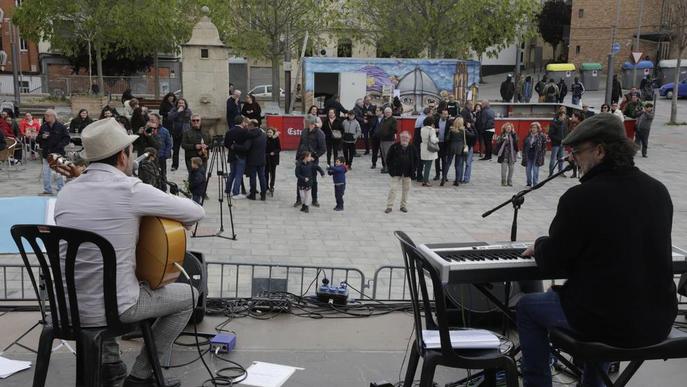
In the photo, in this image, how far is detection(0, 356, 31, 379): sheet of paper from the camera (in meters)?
4.52

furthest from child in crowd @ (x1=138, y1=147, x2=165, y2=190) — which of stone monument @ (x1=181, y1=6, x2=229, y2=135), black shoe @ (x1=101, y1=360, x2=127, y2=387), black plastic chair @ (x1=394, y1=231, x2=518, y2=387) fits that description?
stone monument @ (x1=181, y1=6, x2=229, y2=135)

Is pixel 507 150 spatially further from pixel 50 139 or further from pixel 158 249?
pixel 158 249

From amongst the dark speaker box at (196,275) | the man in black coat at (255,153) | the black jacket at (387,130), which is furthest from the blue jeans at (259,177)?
the dark speaker box at (196,275)

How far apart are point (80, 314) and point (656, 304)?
2.86m

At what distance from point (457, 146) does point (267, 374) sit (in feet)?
37.9

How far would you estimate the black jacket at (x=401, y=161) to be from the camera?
518 inches

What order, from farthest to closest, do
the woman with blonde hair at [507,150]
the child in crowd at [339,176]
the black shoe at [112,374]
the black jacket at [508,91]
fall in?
the black jacket at [508,91] < the woman with blonde hair at [507,150] < the child in crowd at [339,176] < the black shoe at [112,374]

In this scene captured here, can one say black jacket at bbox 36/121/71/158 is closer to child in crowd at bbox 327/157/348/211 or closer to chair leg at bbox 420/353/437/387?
child in crowd at bbox 327/157/348/211

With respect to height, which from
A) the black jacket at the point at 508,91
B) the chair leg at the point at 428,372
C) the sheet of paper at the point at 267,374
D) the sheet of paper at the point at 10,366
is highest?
the black jacket at the point at 508,91

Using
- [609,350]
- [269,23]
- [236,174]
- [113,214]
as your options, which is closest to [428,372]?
[609,350]

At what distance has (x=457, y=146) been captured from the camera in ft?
51.2

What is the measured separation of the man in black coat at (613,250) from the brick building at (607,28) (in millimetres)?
49876

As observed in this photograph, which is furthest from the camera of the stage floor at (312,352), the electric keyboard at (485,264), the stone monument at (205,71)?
the stone monument at (205,71)

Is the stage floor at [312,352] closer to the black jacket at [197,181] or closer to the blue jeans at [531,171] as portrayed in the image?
the black jacket at [197,181]
